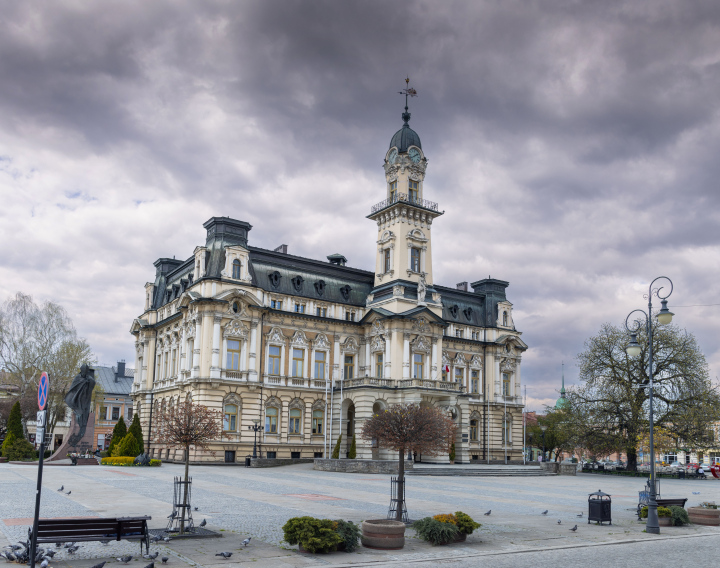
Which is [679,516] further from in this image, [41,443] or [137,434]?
[137,434]

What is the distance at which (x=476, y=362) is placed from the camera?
69.8 m

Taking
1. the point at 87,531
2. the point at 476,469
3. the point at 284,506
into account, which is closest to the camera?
the point at 87,531

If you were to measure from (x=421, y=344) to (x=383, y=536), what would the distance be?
44.8 metres

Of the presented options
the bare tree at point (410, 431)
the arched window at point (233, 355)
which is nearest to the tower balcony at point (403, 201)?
the arched window at point (233, 355)

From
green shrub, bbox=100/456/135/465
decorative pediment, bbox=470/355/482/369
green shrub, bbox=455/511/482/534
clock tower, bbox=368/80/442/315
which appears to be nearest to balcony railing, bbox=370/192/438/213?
clock tower, bbox=368/80/442/315

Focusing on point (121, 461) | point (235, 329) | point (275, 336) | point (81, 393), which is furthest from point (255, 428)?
point (81, 393)

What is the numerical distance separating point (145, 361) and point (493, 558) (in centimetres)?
5713

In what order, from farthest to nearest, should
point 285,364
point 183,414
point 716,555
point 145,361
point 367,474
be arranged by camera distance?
point 145,361 < point 285,364 < point 367,474 < point 183,414 < point 716,555

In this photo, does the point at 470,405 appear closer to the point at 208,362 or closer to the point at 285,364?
the point at 285,364

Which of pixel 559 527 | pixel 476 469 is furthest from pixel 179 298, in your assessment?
pixel 559 527

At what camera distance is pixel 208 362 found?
176 ft

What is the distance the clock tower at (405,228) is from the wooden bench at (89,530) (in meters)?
47.7

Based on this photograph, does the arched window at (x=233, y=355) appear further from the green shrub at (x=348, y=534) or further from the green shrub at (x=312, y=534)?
the green shrub at (x=312, y=534)

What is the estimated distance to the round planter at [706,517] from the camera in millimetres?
22062
